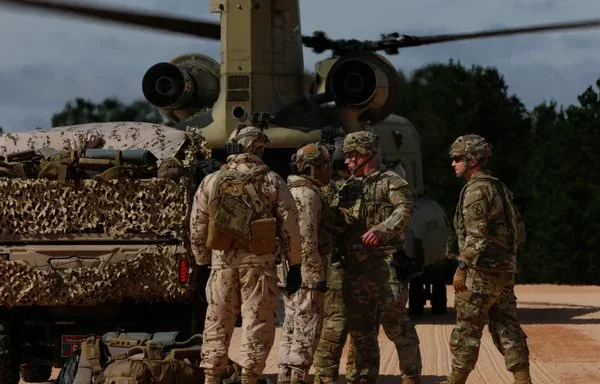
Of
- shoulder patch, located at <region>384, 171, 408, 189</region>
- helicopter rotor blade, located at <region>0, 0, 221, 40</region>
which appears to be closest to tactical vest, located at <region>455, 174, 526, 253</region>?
shoulder patch, located at <region>384, 171, 408, 189</region>

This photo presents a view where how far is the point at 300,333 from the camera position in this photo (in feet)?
38.3

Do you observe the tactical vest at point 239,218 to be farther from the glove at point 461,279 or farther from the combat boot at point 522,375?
the combat boot at point 522,375

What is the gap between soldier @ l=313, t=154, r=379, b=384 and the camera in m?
12.2

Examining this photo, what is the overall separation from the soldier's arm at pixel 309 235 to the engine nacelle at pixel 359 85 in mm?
9376

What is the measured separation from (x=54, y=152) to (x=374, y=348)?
3.01 meters

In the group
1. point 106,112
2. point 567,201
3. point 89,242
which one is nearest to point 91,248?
point 89,242

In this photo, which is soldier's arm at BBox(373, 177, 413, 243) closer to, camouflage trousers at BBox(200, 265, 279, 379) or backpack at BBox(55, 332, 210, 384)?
camouflage trousers at BBox(200, 265, 279, 379)

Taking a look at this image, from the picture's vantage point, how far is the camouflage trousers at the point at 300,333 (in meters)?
11.6

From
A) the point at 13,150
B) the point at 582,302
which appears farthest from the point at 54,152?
the point at 582,302

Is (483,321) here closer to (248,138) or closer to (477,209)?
(477,209)

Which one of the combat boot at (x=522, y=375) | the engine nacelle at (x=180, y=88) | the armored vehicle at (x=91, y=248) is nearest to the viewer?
the combat boot at (x=522, y=375)

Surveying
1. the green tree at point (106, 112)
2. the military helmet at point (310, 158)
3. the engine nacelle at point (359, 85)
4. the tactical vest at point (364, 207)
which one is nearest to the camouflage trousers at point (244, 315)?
the military helmet at point (310, 158)

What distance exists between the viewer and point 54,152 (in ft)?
42.4

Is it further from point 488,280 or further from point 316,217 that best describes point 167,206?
point 488,280
